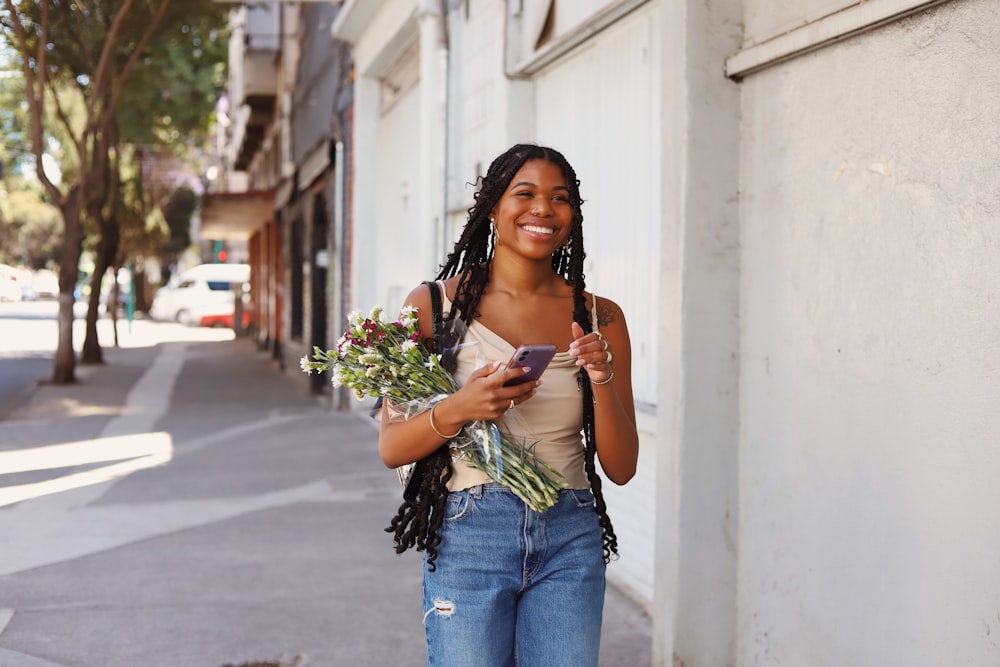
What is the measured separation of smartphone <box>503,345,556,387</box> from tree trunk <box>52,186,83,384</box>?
1541 centimetres

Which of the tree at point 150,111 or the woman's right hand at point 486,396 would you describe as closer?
the woman's right hand at point 486,396

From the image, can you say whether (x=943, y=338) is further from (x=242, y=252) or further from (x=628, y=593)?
(x=242, y=252)

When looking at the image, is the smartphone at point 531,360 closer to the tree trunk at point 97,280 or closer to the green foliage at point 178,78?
the green foliage at point 178,78

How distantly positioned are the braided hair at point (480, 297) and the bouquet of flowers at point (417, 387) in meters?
0.10

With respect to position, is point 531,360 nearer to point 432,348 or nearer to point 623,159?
point 432,348

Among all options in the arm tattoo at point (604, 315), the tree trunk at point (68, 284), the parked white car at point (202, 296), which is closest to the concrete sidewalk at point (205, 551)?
the arm tattoo at point (604, 315)

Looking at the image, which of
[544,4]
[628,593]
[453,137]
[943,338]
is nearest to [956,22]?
[943,338]

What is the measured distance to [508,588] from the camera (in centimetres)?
261

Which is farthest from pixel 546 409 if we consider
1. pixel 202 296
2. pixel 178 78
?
pixel 202 296

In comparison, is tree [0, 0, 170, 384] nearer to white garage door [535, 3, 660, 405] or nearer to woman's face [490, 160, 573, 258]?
white garage door [535, 3, 660, 405]

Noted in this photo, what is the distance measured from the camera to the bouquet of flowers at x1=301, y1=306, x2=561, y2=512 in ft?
8.57

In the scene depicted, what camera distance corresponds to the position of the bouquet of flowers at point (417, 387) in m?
2.61

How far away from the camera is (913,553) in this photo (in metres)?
3.58

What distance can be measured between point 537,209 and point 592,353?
0.35 m
